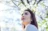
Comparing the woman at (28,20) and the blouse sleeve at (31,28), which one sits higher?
the woman at (28,20)

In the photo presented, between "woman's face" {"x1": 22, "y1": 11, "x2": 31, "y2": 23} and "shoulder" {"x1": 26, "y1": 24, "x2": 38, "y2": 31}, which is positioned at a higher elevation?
"woman's face" {"x1": 22, "y1": 11, "x2": 31, "y2": 23}

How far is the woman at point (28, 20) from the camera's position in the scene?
4.98 feet

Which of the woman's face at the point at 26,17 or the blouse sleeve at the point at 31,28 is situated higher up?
the woman's face at the point at 26,17

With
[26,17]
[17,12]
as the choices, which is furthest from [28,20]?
[17,12]

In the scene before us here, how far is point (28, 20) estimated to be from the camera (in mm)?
1528

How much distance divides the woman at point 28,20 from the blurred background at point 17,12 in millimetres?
42

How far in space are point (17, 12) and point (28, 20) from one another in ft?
0.59

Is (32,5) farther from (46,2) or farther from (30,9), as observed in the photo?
(46,2)

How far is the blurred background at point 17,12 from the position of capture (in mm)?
1537

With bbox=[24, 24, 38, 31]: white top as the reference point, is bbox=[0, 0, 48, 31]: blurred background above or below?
above

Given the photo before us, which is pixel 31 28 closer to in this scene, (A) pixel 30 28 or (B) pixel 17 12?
(A) pixel 30 28

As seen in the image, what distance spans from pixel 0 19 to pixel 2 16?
47 millimetres

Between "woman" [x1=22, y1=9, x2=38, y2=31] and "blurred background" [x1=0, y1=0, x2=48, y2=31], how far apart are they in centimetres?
4

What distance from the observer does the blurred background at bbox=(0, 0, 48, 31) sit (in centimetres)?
154
